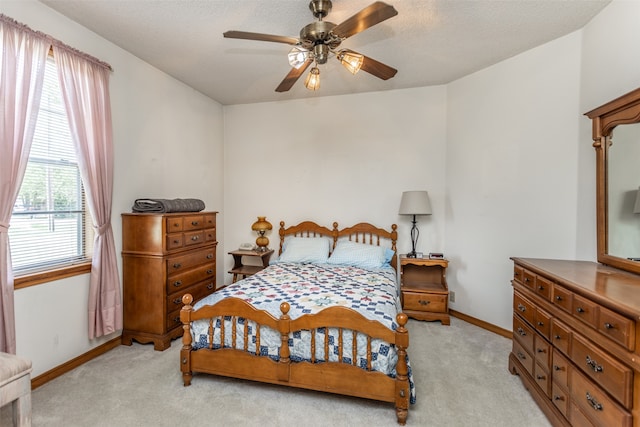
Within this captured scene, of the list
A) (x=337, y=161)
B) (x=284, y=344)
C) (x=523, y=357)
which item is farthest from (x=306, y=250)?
(x=523, y=357)

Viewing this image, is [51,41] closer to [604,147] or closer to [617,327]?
[617,327]

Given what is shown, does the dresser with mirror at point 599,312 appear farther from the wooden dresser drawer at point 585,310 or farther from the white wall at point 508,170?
the white wall at point 508,170

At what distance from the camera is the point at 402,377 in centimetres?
190

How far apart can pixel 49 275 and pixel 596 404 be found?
368 centimetres

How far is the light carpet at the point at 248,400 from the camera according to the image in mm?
1919

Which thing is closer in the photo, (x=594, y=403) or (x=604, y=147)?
(x=594, y=403)

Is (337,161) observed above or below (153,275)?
above

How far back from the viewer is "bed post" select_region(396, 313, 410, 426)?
1875 mm

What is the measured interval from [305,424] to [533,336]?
1.70m

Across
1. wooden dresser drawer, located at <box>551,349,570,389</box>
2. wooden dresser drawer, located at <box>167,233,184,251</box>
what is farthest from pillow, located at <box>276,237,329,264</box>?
wooden dresser drawer, located at <box>551,349,570,389</box>

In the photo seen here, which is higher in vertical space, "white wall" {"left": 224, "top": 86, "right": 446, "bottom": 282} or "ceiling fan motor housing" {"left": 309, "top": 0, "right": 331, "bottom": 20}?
"ceiling fan motor housing" {"left": 309, "top": 0, "right": 331, "bottom": 20}

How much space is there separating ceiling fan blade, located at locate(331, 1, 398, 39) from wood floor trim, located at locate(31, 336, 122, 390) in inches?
132

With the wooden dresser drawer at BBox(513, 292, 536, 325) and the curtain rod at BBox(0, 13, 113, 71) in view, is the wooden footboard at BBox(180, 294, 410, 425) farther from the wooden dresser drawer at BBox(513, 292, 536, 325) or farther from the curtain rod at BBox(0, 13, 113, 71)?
the curtain rod at BBox(0, 13, 113, 71)

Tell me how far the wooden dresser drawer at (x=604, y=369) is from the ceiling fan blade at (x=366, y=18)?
2056mm
